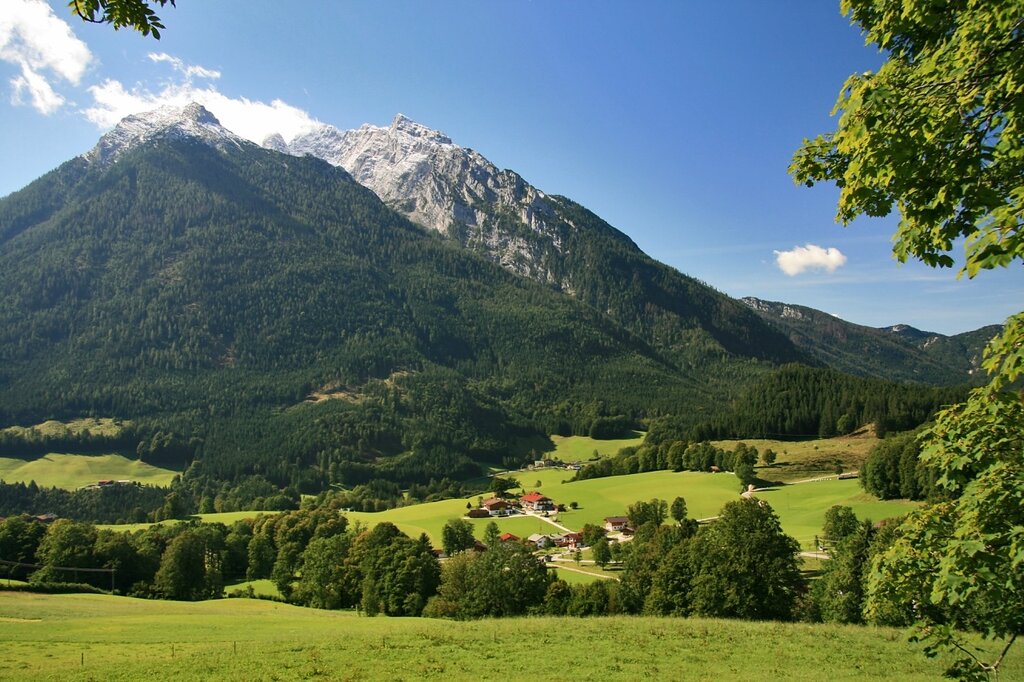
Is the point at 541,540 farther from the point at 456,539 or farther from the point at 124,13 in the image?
the point at 124,13

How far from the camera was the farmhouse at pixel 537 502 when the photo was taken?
337 ft

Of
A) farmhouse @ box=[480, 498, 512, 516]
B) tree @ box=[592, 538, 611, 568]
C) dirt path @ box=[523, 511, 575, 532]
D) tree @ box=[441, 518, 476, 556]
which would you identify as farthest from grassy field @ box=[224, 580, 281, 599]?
farmhouse @ box=[480, 498, 512, 516]

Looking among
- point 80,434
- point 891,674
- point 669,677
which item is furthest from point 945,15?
point 80,434

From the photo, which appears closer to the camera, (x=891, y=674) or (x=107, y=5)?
(x=107, y=5)

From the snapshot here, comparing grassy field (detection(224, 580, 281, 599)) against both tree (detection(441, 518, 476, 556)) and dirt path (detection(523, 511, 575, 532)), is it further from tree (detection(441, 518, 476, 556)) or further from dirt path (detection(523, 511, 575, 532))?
dirt path (detection(523, 511, 575, 532))

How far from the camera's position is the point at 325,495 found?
434 ft

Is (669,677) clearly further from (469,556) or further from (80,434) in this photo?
(80,434)

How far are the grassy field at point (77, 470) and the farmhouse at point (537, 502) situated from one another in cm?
10045

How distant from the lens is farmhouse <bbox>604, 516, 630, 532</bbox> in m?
83.2

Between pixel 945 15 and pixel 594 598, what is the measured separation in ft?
149

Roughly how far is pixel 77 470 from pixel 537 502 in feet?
416

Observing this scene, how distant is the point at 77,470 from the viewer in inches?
6078

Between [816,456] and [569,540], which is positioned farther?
[816,456]

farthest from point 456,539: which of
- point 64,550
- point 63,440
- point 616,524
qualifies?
point 63,440
